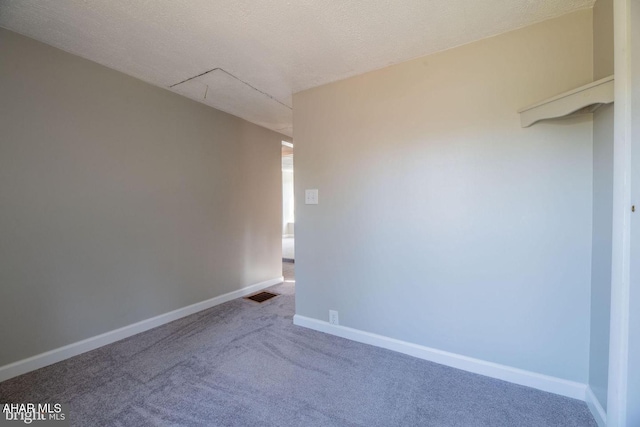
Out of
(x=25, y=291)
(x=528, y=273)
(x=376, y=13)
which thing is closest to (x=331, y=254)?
(x=528, y=273)

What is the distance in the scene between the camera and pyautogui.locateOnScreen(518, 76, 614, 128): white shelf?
121 cm

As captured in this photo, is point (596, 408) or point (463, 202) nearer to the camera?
point (596, 408)

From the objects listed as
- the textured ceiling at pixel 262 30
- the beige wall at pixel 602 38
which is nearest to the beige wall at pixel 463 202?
the beige wall at pixel 602 38

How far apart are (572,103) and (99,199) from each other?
128 inches

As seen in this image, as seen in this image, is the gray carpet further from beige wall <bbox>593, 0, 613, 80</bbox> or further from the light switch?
beige wall <bbox>593, 0, 613, 80</bbox>

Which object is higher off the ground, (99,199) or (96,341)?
(99,199)

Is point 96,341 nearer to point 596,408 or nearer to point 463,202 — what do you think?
point 463,202

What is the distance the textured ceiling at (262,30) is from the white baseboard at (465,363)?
221 centimetres

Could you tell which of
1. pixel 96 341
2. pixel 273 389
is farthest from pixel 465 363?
pixel 96 341

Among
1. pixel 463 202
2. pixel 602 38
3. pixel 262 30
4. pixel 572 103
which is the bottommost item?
pixel 463 202

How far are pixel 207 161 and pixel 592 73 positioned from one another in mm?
3223

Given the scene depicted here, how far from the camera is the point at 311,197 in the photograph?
2.43m

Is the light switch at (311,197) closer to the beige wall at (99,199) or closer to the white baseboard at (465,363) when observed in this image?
the white baseboard at (465,363)

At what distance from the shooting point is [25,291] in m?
1.76
